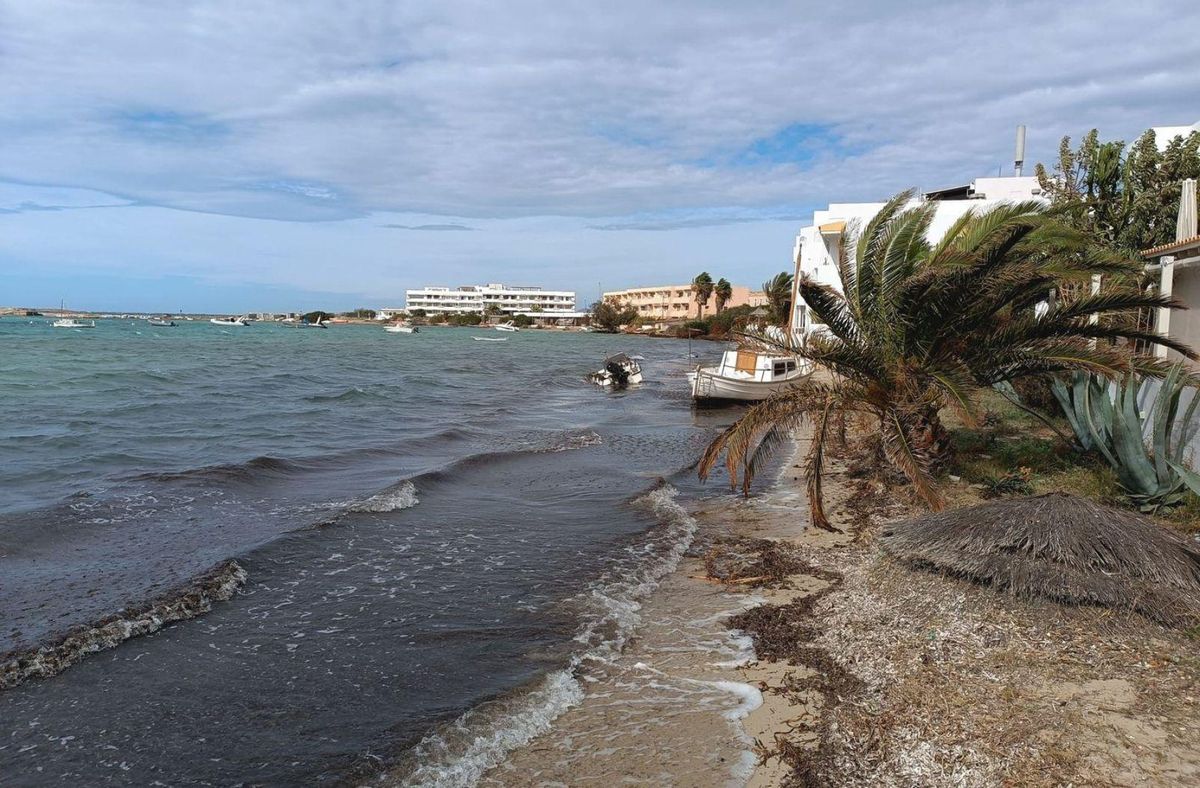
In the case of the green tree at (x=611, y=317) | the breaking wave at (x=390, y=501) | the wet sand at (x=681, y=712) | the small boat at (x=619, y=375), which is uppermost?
the green tree at (x=611, y=317)

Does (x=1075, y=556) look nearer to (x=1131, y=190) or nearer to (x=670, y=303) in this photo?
(x=1131, y=190)

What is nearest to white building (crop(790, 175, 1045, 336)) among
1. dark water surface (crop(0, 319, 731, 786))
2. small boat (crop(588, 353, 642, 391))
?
small boat (crop(588, 353, 642, 391))

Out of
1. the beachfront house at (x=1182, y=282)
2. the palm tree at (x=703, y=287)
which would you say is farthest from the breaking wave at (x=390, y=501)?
the palm tree at (x=703, y=287)

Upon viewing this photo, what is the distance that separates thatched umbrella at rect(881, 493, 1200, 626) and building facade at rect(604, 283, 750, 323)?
375ft

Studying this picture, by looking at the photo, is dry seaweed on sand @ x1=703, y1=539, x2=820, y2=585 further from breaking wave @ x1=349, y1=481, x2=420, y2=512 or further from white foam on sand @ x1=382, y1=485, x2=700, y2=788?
breaking wave @ x1=349, y1=481, x2=420, y2=512

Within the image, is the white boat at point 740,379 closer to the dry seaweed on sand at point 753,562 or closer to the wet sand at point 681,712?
the dry seaweed on sand at point 753,562

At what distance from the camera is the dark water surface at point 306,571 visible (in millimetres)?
5191

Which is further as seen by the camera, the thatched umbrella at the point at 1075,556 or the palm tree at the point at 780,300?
the palm tree at the point at 780,300

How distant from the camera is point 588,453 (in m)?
17.3

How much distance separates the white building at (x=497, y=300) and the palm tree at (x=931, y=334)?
15509 cm

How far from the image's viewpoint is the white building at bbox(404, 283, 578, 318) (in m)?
166

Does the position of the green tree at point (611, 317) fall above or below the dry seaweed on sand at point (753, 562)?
above

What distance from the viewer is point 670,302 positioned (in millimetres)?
136500

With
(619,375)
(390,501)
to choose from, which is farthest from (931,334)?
(619,375)
